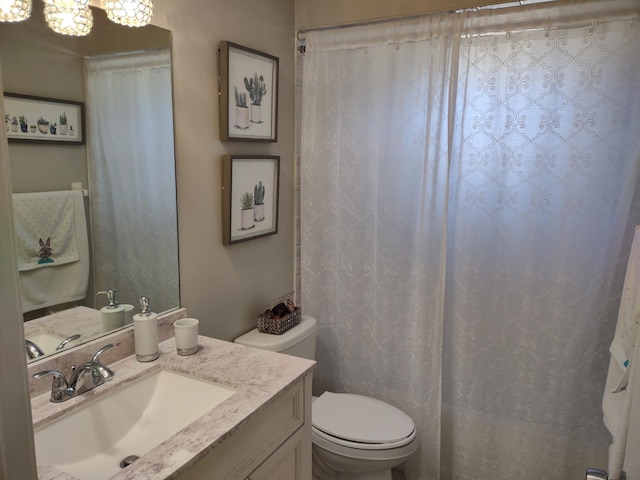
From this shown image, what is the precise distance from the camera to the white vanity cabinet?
1.15 meters

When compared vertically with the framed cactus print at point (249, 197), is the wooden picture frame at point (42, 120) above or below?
above

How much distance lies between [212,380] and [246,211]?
0.86 meters

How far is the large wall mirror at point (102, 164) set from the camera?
4.18 ft

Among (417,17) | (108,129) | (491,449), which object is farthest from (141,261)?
(491,449)

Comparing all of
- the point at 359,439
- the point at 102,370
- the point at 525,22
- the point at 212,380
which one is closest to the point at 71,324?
the point at 102,370

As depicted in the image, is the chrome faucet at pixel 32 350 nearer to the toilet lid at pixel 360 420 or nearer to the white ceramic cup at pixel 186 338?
the white ceramic cup at pixel 186 338

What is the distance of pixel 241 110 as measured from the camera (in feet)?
6.44

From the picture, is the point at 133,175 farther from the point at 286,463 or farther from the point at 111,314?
the point at 286,463

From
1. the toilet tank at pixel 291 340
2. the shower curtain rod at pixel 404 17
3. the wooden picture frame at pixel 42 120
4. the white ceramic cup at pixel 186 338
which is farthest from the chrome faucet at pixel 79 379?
the shower curtain rod at pixel 404 17

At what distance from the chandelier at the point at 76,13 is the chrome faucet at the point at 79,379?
0.91 m

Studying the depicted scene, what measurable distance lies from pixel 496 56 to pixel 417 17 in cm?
39

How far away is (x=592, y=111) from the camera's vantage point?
1806 mm

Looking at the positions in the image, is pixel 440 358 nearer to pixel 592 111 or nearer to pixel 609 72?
pixel 592 111

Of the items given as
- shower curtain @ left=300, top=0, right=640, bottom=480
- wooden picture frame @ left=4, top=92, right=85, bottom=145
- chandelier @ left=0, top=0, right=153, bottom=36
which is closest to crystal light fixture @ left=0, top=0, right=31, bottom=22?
chandelier @ left=0, top=0, right=153, bottom=36
